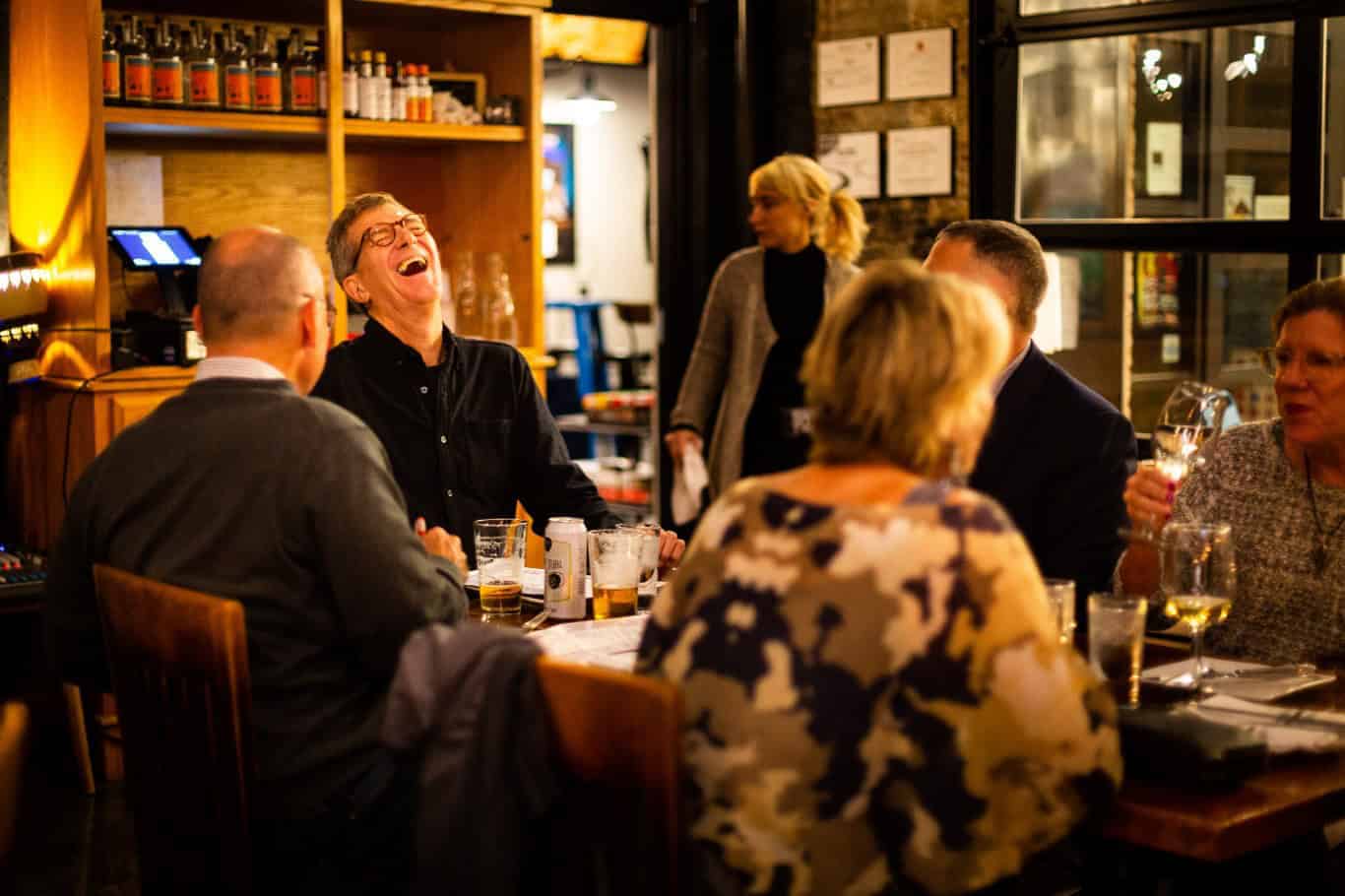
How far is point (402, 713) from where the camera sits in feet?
5.71

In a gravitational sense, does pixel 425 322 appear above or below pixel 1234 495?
above

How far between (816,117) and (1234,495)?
3333 mm

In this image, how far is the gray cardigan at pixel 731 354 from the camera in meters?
5.28

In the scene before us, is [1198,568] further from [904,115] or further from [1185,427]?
[904,115]

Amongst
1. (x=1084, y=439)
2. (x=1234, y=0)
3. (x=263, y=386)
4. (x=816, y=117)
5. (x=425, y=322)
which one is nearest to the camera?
(x=263, y=386)

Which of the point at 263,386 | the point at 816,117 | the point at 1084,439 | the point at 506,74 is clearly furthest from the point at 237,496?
the point at 816,117

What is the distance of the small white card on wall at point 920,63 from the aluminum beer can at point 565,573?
→ 10.5ft

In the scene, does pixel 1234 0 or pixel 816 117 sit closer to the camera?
pixel 1234 0

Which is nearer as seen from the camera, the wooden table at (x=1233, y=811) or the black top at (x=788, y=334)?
the wooden table at (x=1233, y=811)

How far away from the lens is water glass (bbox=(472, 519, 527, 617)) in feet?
8.77

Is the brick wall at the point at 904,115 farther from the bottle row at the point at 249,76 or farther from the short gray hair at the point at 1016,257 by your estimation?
the short gray hair at the point at 1016,257

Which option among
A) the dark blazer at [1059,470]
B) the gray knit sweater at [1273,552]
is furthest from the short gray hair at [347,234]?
the gray knit sweater at [1273,552]

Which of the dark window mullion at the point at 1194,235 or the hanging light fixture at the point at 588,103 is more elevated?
the hanging light fixture at the point at 588,103

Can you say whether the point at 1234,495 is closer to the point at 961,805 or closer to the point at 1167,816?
the point at 1167,816
